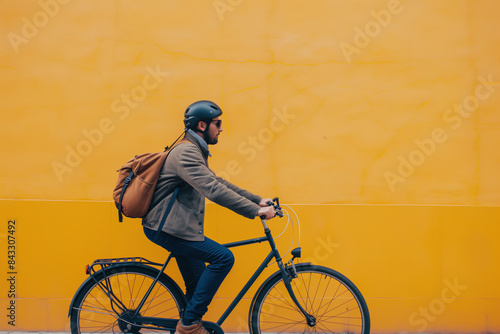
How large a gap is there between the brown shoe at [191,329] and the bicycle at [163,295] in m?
0.09

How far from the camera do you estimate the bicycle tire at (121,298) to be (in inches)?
132

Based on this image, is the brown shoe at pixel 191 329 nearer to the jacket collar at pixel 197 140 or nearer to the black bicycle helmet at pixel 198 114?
the jacket collar at pixel 197 140

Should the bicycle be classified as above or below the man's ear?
below

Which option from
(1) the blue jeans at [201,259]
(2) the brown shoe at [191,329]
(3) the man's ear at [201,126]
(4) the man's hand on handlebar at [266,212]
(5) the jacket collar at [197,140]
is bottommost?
(2) the brown shoe at [191,329]

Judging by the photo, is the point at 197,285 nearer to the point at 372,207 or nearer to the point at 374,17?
the point at 372,207

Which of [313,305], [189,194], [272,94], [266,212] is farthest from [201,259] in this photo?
[272,94]

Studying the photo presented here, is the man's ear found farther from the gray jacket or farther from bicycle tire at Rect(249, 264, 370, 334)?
bicycle tire at Rect(249, 264, 370, 334)

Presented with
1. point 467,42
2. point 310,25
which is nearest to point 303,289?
point 310,25

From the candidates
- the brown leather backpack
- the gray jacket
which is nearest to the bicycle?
the gray jacket

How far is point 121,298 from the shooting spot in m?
3.62

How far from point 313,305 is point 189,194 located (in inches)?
61.3

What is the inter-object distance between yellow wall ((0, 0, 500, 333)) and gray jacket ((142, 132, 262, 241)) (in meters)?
1.03

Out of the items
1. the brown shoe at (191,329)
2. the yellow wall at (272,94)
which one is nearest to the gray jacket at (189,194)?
the brown shoe at (191,329)

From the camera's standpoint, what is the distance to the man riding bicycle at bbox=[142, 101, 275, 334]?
3.06 metres
